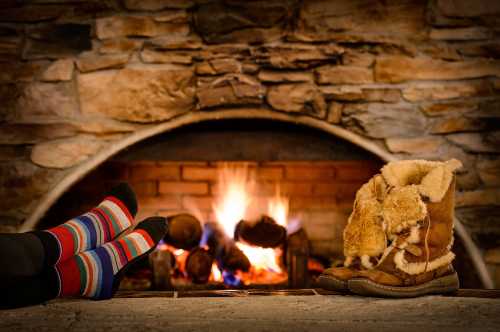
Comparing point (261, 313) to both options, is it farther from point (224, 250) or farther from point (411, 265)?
point (224, 250)

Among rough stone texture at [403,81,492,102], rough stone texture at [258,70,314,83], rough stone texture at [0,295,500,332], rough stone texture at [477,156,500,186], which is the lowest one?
rough stone texture at [0,295,500,332]

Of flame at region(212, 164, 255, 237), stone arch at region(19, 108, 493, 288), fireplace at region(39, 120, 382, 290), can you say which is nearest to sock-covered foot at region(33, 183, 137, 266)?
stone arch at region(19, 108, 493, 288)

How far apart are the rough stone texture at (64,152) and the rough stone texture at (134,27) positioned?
470mm

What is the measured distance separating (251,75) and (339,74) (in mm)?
382

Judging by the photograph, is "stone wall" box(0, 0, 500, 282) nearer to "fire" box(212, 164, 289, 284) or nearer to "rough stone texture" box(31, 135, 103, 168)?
"rough stone texture" box(31, 135, 103, 168)

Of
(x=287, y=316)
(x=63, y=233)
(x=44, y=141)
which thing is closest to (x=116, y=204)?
(x=63, y=233)

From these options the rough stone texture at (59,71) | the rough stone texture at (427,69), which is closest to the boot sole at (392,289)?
the rough stone texture at (427,69)

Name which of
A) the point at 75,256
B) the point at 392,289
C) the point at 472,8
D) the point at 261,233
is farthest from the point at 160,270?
the point at 472,8

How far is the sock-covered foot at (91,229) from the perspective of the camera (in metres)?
1.38

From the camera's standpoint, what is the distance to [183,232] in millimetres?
2434

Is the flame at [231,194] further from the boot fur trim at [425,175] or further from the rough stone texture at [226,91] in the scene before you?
the boot fur trim at [425,175]

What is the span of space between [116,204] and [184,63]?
69cm

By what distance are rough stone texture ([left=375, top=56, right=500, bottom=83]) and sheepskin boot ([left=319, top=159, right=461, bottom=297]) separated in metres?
0.73

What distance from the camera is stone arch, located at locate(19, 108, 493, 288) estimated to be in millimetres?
2094
